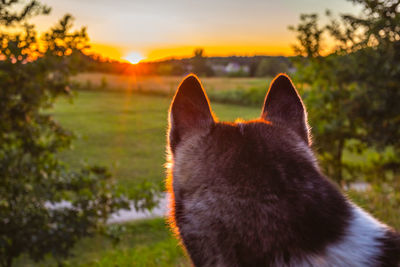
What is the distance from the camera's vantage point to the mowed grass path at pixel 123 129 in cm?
1527

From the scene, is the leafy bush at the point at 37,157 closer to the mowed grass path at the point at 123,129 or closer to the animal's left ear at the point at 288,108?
the mowed grass path at the point at 123,129

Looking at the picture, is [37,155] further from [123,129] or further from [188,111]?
[123,129]

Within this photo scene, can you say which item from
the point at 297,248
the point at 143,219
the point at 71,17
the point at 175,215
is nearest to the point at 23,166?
the point at 71,17

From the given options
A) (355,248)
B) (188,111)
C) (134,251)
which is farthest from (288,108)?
(134,251)

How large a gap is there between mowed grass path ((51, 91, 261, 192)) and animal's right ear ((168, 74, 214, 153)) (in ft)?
11.7

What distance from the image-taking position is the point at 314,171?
82.8 inches

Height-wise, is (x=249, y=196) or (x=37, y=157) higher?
(x=249, y=196)

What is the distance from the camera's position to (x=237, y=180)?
198cm

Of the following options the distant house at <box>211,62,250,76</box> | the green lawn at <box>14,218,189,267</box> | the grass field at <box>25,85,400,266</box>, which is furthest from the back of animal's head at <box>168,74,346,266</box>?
the distant house at <box>211,62,250,76</box>

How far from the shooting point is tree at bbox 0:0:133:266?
4.95 metres

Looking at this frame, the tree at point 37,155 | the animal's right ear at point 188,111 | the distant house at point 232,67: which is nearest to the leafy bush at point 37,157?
the tree at point 37,155

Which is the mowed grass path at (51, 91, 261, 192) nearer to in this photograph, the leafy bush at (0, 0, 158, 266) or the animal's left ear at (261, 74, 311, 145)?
the leafy bush at (0, 0, 158, 266)

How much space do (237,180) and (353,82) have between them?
5690 mm

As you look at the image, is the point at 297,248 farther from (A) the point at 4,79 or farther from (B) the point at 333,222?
(A) the point at 4,79
